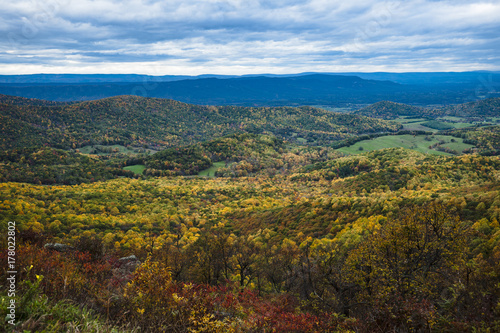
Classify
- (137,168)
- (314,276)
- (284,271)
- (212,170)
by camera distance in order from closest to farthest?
(314,276) < (284,271) < (137,168) < (212,170)

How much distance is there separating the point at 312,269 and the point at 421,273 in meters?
6.82

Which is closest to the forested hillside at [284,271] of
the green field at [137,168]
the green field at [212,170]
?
the green field at [137,168]

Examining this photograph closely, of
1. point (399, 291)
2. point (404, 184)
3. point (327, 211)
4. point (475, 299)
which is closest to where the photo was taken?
point (475, 299)

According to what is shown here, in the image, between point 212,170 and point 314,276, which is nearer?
point 314,276

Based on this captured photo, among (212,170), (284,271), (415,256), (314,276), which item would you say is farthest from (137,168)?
(415,256)

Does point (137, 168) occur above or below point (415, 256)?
below

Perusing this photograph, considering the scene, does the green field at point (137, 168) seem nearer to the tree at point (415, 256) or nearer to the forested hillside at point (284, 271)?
the forested hillside at point (284, 271)

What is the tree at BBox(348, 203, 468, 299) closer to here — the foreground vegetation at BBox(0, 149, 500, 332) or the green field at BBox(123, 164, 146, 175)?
the foreground vegetation at BBox(0, 149, 500, 332)

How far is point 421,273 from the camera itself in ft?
47.1

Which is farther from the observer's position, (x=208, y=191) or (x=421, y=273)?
(x=208, y=191)

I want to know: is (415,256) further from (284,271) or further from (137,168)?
(137,168)

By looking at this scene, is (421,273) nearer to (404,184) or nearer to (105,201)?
(404,184)

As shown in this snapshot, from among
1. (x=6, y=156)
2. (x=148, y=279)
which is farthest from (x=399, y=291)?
(x=6, y=156)

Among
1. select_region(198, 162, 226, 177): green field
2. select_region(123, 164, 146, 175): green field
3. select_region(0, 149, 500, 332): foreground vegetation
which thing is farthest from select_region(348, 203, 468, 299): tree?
select_region(123, 164, 146, 175): green field
